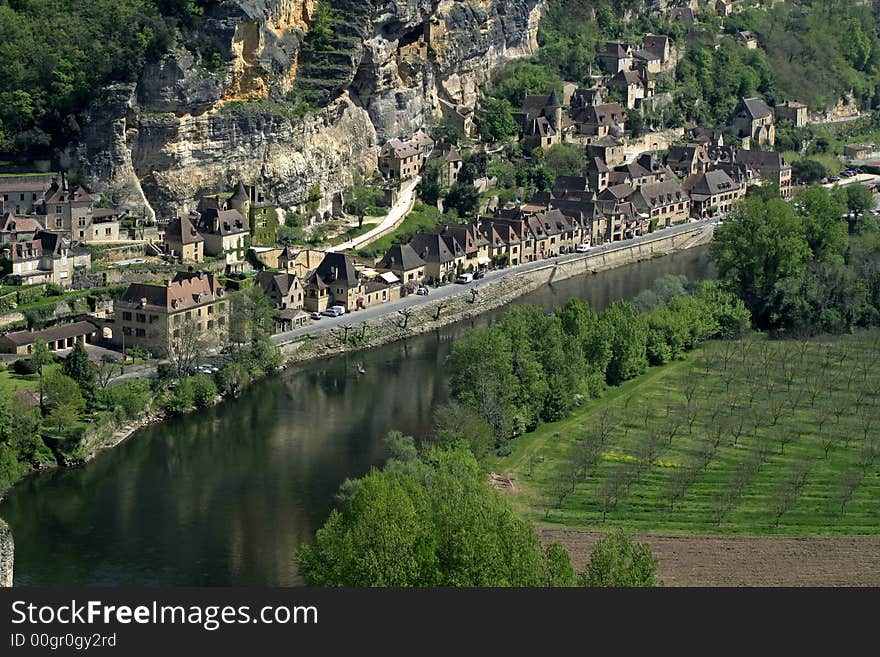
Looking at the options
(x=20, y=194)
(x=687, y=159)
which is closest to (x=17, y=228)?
(x=20, y=194)

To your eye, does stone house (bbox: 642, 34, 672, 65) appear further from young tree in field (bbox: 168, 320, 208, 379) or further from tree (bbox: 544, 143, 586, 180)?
young tree in field (bbox: 168, 320, 208, 379)

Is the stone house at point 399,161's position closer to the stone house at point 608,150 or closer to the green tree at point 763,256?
the stone house at point 608,150

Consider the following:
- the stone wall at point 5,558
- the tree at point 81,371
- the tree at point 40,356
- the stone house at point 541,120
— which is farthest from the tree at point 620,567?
the stone house at point 541,120

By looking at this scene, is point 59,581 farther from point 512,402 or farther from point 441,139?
point 441,139

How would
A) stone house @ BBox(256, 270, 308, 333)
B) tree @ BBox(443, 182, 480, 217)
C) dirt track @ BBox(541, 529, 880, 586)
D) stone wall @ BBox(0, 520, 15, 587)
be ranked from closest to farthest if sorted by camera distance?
stone wall @ BBox(0, 520, 15, 587)
dirt track @ BBox(541, 529, 880, 586)
stone house @ BBox(256, 270, 308, 333)
tree @ BBox(443, 182, 480, 217)

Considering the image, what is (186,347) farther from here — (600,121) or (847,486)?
(600,121)

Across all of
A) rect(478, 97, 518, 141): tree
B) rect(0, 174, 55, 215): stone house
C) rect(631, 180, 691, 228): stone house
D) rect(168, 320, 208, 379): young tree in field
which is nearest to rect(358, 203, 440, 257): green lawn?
rect(478, 97, 518, 141): tree

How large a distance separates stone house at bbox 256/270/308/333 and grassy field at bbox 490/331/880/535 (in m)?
10.3

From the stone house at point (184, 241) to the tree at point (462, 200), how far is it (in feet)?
42.4

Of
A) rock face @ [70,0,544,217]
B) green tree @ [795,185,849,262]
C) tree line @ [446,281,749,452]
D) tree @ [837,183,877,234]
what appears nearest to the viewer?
tree line @ [446,281,749,452]

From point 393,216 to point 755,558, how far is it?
29397 mm

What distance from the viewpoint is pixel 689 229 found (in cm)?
6456

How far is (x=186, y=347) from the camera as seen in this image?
43375 mm

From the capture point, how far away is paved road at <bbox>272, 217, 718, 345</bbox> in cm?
4788
